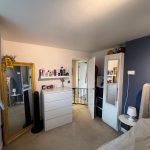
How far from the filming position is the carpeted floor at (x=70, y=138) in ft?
6.98

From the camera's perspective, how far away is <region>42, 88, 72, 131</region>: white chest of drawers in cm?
268

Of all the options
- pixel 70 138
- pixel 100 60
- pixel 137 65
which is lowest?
pixel 70 138

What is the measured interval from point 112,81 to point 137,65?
0.78 meters

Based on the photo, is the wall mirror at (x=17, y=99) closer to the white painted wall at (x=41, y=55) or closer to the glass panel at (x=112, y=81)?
the white painted wall at (x=41, y=55)

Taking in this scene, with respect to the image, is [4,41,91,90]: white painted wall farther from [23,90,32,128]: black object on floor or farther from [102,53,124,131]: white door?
[102,53,124,131]: white door

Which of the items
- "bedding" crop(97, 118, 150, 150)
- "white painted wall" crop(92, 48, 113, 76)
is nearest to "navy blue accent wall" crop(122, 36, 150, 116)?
"bedding" crop(97, 118, 150, 150)

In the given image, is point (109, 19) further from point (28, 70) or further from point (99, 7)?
point (28, 70)

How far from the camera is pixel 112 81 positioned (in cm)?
290

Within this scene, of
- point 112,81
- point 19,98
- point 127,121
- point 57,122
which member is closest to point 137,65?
point 112,81

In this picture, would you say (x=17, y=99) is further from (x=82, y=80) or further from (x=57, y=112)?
(x=82, y=80)

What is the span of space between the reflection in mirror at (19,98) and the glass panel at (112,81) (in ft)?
7.24

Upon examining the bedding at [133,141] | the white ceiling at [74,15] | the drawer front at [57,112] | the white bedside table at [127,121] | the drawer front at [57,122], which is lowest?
the drawer front at [57,122]

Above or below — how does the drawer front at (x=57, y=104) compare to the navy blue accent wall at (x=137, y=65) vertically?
below

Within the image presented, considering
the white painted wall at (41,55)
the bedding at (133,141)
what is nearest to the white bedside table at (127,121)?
the bedding at (133,141)
